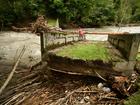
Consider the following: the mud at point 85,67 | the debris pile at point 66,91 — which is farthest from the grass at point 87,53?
the debris pile at point 66,91

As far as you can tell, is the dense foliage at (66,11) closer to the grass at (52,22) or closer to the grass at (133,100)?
the grass at (52,22)

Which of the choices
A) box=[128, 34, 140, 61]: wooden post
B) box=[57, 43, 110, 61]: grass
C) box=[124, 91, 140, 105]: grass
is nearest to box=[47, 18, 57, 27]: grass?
box=[57, 43, 110, 61]: grass

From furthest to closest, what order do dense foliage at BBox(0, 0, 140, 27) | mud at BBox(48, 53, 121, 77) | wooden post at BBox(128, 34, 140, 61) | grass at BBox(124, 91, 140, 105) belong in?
dense foliage at BBox(0, 0, 140, 27) < mud at BBox(48, 53, 121, 77) < wooden post at BBox(128, 34, 140, 61) < grass at BBox(124, 91, 140, 105)

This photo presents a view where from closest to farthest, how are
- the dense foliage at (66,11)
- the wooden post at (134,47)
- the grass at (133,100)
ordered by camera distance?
the grass at (133,100) → the wooden post at (134,47) → the dense foliage at (66,11)

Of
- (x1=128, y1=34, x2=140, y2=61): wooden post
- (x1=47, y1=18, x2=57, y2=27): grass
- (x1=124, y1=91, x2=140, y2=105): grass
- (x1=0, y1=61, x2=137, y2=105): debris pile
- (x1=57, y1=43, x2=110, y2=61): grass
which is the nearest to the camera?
(x1=124, y1=91, x2=140, y2=105): grass

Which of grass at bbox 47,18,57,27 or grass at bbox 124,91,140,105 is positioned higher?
grass at bbox 47,18,57,27

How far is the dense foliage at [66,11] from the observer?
1611 centimetres

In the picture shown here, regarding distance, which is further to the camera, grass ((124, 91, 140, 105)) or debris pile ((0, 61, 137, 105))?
debris pile ((0, 61, 137, 105))

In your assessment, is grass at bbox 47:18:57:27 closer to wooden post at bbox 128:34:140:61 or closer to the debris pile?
the debris pile

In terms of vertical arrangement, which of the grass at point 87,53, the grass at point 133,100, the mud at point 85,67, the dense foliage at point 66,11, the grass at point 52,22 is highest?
the dense foliage at point 66,11

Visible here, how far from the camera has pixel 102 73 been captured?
14.9 ft

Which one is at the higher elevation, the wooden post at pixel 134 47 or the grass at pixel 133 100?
the wooden post at pixel 134 47

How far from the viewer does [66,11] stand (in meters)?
17.0

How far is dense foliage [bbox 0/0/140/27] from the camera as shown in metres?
16.1
